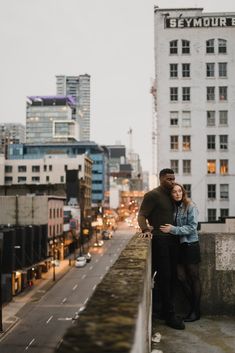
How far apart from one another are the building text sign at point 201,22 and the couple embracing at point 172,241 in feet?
160

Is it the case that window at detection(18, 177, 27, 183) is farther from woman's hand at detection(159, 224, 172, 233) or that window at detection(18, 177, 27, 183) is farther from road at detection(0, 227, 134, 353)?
woman's hand at detection(159, 224, 172, 233)

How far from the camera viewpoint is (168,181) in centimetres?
793

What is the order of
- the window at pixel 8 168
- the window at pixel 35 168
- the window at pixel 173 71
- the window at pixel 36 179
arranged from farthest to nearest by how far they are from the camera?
the window at pixel 8 168, the window at pixel 35 168, the window at pixel 36 179, the window at pixel 173 71

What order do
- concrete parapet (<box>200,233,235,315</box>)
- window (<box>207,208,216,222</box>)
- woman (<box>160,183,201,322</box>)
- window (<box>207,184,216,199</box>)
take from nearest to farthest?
woman (<box>160,183,201,322</box>), concrete parapet (<box>200,233,235,315</box>), window (<box>207,208,216,222</box>), window (<box>207,184,216,199</box>)

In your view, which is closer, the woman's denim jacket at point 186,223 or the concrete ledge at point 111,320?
the concrete ledge at point 111,320

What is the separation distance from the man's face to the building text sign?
48.8 m

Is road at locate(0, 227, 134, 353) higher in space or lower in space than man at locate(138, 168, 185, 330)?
lower

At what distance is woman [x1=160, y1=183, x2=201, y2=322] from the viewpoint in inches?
295

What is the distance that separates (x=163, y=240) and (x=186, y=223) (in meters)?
0.49

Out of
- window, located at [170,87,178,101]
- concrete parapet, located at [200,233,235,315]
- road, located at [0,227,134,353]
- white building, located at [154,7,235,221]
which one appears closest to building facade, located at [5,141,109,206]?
road, located at [0,227,134,353]

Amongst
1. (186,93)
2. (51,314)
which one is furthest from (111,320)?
(186,93)

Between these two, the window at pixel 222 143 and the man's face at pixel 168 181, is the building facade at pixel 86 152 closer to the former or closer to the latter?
the window at pixel 222 143

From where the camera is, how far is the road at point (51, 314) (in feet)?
94.9

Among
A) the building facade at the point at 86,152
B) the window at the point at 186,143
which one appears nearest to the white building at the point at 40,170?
the building facade at the point at 86,152
